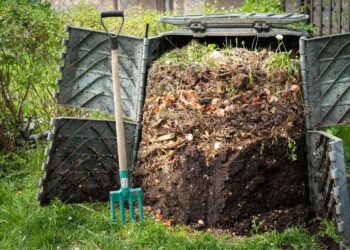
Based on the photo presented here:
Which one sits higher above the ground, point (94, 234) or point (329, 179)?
point (329, 179)

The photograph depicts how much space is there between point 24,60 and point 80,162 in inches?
69.9

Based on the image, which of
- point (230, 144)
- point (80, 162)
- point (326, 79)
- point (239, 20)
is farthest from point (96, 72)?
point (326, 79)

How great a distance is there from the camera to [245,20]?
18.6 ft

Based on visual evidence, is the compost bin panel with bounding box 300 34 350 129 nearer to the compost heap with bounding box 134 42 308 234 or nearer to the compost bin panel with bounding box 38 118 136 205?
the compost heap with bounding box 134 42 308 234

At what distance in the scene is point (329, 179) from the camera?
5031mm

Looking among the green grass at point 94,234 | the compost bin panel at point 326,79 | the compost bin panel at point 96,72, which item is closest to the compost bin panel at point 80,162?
the green grass at point 94,234

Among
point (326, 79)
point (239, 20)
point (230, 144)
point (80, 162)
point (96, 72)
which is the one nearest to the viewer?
point (230, 144)

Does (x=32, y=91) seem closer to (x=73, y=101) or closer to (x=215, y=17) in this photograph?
(x=73, y=101)

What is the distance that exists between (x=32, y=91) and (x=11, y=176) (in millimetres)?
1132

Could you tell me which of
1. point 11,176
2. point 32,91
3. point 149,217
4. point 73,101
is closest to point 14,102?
point 32,91

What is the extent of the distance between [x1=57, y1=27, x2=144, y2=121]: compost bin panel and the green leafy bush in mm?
979

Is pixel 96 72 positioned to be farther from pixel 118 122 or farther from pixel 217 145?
pixel 217 145

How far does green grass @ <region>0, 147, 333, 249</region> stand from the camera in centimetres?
496

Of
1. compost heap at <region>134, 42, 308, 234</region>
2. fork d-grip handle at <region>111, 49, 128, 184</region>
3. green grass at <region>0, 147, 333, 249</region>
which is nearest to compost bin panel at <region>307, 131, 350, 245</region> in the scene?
compost heap at <region>134, 42, 308, 234</region>
